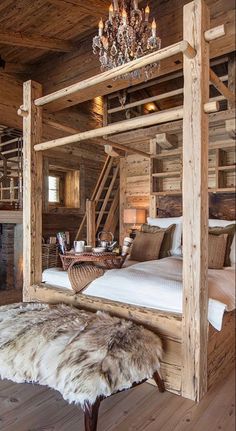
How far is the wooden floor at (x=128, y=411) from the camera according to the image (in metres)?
1.51

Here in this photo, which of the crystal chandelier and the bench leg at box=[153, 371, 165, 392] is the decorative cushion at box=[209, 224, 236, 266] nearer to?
the bench leg at box=[153, 371, 165, 392]

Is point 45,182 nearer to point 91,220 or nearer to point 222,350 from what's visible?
point 91,220

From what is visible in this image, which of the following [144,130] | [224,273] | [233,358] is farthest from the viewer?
[144,130]

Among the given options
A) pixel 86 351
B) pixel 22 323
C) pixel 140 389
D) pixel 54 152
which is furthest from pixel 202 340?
pixel 54 152

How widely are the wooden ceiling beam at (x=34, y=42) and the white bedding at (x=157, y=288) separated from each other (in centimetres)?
265

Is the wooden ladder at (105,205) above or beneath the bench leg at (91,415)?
above

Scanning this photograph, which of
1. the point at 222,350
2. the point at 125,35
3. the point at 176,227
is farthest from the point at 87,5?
the point at 222,350

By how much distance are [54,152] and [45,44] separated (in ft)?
5.67

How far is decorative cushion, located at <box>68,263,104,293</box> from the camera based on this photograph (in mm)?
2307

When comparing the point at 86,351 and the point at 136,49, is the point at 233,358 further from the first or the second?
the point at 136,49

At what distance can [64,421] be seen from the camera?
1553 mm

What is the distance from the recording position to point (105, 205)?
189 inches

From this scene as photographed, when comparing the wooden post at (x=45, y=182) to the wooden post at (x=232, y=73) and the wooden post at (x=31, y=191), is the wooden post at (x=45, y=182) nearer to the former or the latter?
the wooden post at (x=31, y=191)

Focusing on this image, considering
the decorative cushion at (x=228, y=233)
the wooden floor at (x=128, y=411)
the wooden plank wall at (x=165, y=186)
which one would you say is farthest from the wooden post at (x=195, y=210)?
the wooden plank wall at (x=165, y=186)
